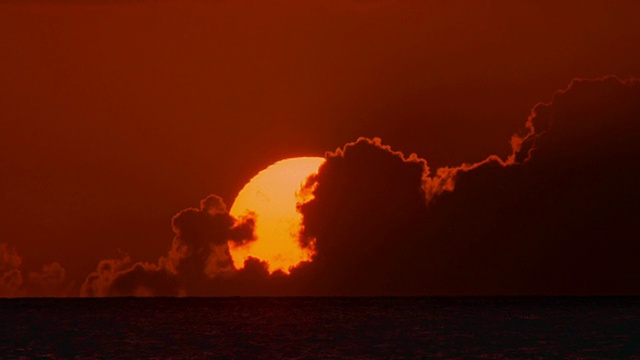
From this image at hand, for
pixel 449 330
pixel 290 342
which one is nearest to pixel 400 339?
pixel 290 342

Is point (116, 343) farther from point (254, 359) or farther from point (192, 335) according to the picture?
point (254, 359)

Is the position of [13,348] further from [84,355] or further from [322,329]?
[322,329]

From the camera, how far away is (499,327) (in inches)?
5246

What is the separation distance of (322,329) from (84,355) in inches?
1733

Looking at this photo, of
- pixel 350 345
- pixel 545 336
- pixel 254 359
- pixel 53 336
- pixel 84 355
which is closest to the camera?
pixel 254 359

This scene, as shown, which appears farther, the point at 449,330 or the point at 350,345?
the point at 449,330

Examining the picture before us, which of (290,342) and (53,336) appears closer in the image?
(290,342)

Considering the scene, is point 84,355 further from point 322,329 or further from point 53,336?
point 322,329

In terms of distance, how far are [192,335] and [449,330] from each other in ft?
96.7

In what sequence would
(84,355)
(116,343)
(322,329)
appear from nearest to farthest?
1. (84,355)
2. (116,343)
3. (322,329)

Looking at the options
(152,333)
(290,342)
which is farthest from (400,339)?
(152,333)

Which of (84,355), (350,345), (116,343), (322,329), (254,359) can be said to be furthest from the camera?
(322,329)

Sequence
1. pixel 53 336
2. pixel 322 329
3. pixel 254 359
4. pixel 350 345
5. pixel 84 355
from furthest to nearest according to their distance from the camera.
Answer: pixel 322 329 < pixel 53 336 < pixel 350 345 < pixel 84 355 < pixel 254 359

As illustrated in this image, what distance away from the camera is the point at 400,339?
108562 millimetres
